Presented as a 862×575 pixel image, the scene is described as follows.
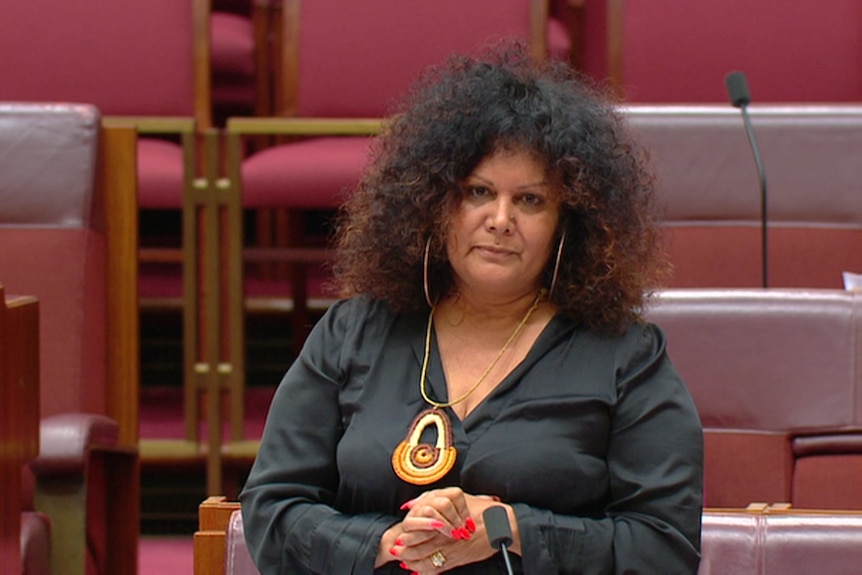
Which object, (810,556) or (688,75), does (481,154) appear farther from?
(688,75)

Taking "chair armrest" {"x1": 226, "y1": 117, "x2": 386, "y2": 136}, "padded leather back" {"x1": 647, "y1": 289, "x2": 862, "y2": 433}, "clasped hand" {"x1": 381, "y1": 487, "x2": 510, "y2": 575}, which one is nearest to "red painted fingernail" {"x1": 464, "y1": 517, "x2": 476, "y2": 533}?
"clasped hand" {"x1": 381, "y1": 487, "x2": 510, "y2": 575}

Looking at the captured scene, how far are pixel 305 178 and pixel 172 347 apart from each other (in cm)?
21

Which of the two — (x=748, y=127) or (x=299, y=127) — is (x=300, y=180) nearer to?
(x=299, y=127)

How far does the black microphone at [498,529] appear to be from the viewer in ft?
1.57

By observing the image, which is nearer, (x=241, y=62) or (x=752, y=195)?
(x=752, y=195)

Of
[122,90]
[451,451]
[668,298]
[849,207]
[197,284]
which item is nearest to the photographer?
[451,451]

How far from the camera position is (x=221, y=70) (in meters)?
1.19

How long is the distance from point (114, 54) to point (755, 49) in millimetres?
513

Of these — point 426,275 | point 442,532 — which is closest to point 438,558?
point 442,532

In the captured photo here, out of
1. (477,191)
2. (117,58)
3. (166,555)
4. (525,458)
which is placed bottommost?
(166,555)

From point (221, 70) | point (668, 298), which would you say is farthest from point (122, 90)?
point (668, 298)

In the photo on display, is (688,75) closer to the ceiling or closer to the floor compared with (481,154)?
closer to the ceiling

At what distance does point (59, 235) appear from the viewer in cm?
81

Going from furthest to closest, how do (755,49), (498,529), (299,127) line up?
(755,49) < (299,127) < (498,529)
